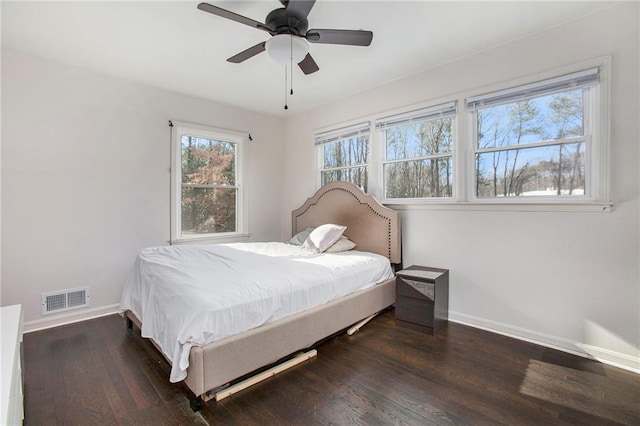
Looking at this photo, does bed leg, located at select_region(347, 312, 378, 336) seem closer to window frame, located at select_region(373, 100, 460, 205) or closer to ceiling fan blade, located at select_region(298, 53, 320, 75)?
window frame, located at select_region(373, 100, 460, 205)

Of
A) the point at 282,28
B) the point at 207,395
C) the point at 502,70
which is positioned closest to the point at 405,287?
the point at 207,395

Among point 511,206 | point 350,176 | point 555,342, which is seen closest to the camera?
point 555,342

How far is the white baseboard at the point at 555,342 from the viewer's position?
7.15 feet

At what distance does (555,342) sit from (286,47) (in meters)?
3.15

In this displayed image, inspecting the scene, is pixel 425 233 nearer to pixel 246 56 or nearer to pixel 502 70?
pixel 502 70

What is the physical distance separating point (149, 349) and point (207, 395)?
38.7 inches

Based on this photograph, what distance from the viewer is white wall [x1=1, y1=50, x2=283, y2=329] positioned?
2859 mm

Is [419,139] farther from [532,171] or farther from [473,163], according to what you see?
[532,171]

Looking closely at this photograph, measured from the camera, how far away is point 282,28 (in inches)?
80.3

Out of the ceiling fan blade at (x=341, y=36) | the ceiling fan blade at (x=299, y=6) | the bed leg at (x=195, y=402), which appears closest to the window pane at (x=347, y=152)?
the ceiling fan blade at (x=341, y=36)

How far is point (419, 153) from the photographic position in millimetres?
3434

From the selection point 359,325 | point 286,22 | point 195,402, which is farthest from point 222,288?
point 286,22

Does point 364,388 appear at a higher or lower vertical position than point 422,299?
lower

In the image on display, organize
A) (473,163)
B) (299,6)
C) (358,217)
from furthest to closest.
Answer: (358,217)
(473,163)
(299,6)
